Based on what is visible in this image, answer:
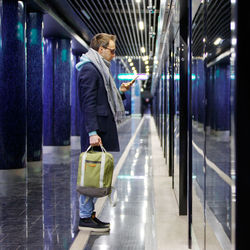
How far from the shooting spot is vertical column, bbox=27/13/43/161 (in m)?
8.25

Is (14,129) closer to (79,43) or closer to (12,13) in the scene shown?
(12,13)

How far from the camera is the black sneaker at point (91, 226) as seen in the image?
A: 329 cm

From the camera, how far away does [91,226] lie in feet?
10.9

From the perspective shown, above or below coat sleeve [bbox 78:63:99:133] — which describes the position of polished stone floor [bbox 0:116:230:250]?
below

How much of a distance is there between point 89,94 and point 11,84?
3852 millimetres

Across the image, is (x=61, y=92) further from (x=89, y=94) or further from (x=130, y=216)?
(x=89, y=94)

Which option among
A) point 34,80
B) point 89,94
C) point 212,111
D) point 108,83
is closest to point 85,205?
point 89,94

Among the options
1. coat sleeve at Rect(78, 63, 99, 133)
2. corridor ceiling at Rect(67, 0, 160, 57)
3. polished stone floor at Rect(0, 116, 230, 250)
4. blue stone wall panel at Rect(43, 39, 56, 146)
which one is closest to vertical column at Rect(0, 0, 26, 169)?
polished stone floor at Rect(0, 116, 230, 250)

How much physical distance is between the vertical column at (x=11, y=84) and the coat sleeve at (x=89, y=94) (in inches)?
146

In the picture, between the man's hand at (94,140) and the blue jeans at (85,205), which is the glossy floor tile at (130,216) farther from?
the man's hand at (94,140)

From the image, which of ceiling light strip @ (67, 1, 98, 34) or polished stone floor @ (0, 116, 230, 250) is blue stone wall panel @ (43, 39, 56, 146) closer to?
ceiling light strip @ (67, 1, 98, 34)

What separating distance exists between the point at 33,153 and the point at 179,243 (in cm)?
568

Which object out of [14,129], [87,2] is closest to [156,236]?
[14,129]

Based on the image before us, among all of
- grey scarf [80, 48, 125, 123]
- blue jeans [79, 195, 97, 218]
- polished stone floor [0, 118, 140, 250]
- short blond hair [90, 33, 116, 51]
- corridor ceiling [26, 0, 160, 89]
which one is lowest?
polished stone floor [0, 118, 140, 250]
